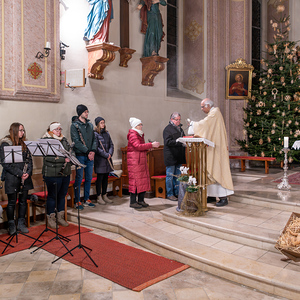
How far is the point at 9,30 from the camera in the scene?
5715 mm

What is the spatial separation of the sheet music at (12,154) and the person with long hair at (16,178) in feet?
0.43

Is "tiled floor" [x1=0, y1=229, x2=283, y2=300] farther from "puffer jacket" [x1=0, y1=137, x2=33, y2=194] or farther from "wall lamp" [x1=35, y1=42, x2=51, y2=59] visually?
"wall lamp" [x1=35, y1=42, x2=51, y2=59]

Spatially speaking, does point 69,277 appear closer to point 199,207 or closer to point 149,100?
point 199,207

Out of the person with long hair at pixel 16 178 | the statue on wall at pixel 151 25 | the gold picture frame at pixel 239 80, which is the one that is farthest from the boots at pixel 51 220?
the gold picture frame at pixel 239 80

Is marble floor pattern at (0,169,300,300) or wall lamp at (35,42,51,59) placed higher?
wall lamp at (35,42,51,59)

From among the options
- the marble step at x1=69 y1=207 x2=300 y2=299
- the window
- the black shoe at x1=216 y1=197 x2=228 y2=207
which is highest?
the window

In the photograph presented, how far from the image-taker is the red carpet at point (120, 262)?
3.86 meters

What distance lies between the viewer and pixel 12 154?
4816 mm

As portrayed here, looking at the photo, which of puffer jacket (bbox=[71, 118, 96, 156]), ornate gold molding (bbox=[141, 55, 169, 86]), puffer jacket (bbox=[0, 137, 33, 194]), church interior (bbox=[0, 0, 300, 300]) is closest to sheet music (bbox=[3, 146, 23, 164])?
puffer jacket (bbox=[0, 137, 33, 194])

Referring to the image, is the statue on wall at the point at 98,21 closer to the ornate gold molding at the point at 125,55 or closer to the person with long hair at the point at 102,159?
the ornate gold molding at the point at 125,55

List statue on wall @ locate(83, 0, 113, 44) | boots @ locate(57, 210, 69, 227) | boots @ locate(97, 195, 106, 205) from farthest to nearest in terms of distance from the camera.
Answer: statue on wall @ locate(83, 0, 113, 44) < boots @ locate(97, 195, 106, 205) < boots @ locate(57, 210, 69, 227)

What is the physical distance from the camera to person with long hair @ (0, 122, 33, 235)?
517 cm

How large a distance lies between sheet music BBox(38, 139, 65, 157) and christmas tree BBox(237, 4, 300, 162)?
6.99m

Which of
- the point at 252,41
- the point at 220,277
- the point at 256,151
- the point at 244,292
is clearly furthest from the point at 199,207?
the point at 252,41
